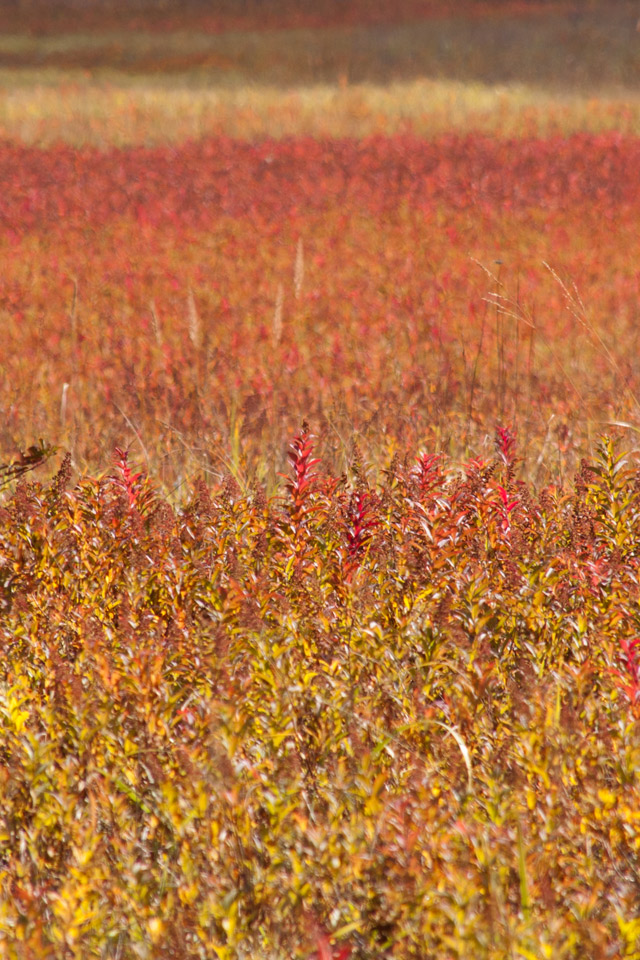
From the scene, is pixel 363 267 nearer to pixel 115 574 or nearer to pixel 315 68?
pixel 115 574

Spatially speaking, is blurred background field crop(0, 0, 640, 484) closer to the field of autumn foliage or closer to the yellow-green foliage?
the field of autumn foliage

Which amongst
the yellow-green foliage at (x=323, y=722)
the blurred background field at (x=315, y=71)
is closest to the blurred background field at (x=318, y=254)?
the blurred background field at (x=315, y=71)

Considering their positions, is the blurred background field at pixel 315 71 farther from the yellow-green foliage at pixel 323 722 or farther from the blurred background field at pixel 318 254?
the yellow-green foliage at pixel 323 722

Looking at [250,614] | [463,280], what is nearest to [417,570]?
[250,614]

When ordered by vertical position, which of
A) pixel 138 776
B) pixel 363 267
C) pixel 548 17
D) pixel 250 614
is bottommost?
pixel 363 267

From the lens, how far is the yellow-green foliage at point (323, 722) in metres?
1.48

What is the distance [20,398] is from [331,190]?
858 centimetres

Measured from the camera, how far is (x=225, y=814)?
1627 mm

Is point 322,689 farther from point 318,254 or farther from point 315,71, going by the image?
point 315,71

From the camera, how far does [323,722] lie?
70.8 inches

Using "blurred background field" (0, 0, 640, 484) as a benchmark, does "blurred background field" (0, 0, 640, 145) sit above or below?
above

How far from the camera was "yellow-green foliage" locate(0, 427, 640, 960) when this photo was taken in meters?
1.48

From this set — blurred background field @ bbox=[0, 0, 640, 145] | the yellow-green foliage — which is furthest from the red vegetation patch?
blurred background field @ bbox=[0, 0, 640, 145]

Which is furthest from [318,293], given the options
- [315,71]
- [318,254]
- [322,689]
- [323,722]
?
[315,71]
